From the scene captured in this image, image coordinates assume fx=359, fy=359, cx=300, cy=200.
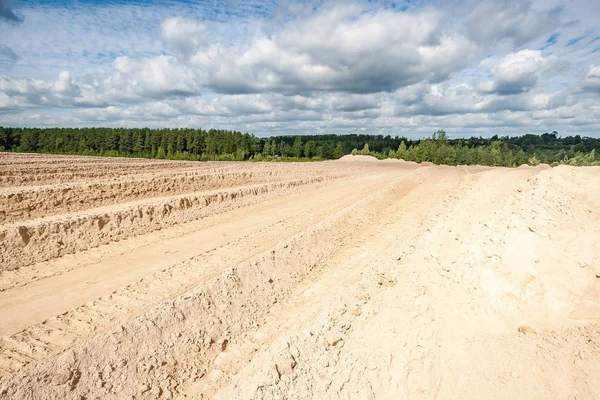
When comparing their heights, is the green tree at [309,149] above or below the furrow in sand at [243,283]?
above

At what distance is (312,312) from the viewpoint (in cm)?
719

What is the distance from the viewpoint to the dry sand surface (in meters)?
4.70

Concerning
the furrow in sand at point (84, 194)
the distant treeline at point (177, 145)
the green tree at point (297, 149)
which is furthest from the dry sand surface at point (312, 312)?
the green tree at point (297, 149)

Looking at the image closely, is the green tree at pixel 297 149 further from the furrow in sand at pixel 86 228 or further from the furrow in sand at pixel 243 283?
the furrow in sand at pixel 243 283

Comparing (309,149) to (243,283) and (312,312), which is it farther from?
(312,312)

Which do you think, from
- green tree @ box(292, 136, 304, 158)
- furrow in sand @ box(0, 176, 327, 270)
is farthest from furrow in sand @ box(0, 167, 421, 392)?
green tree @ box(292, 136, 304, 158)

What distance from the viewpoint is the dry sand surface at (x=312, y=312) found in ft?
15.4

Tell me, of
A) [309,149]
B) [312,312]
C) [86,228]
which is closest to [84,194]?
[86,228]

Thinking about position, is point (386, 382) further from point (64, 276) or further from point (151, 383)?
point (64, 276)

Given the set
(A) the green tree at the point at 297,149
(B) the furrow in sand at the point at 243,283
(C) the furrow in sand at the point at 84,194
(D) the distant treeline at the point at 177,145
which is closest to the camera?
(B) the furrow in sand at the point at 243,283

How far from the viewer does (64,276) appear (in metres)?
8.38

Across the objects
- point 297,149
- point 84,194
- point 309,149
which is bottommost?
point 84,194

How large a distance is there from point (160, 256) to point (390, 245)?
6802 mm

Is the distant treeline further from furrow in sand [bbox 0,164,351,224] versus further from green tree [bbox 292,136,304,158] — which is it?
furrow in sand [bbox 0,164,351,224]
